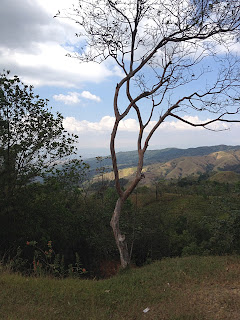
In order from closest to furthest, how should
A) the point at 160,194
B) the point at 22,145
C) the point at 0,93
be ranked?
the point at 0,93
the point at 22,145
the point at 160,194

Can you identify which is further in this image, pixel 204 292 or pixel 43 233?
pixel 43 233

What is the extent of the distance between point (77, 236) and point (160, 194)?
4578 cm

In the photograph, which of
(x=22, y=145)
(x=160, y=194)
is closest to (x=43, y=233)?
(x=22, y=145)

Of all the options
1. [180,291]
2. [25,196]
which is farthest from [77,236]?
[180,291]

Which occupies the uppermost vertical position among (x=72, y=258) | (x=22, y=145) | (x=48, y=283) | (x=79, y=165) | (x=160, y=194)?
(x=22, y=145)

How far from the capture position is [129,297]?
527cm

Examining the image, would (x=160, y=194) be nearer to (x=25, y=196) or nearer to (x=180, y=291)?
(x=25, y=196)

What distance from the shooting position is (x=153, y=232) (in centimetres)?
1955

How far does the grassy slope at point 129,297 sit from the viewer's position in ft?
14.5

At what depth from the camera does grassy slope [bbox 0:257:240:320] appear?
174 inches

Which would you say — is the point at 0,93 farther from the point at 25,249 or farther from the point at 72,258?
the point at 72,258

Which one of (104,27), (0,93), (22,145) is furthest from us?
(22,145)

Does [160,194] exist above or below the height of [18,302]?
below

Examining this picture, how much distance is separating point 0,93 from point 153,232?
15096 mm
